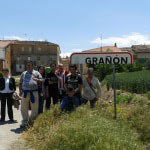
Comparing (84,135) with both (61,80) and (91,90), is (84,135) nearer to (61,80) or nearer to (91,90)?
(91,90)

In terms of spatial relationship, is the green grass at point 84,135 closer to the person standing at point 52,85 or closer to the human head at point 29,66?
the human head at point 29,66

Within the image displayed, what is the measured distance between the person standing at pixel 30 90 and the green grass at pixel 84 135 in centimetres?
187

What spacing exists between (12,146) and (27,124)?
215cm

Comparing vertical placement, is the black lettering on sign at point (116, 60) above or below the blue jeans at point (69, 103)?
above

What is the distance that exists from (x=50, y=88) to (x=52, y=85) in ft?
0.39

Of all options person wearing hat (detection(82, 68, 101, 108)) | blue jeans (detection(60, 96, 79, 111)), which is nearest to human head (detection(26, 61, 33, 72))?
blue jeans (detection(60, 96, 79, 111))

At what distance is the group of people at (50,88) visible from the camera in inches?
432

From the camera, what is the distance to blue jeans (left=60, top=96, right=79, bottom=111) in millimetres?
10734

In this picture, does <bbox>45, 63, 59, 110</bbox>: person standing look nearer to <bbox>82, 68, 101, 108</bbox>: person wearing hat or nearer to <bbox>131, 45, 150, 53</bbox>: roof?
<bbox>82, 68, 101, 108</bbox>: person wearing hat

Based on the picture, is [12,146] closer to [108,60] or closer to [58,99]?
[108,60]

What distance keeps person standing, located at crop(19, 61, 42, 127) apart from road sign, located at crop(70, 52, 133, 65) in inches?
57.4

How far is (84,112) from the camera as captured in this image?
9.54m

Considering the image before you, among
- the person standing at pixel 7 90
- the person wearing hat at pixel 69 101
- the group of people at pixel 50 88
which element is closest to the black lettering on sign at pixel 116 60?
the group of people at pixel 50 88

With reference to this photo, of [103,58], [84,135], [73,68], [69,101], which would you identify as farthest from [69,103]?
[84,135]
